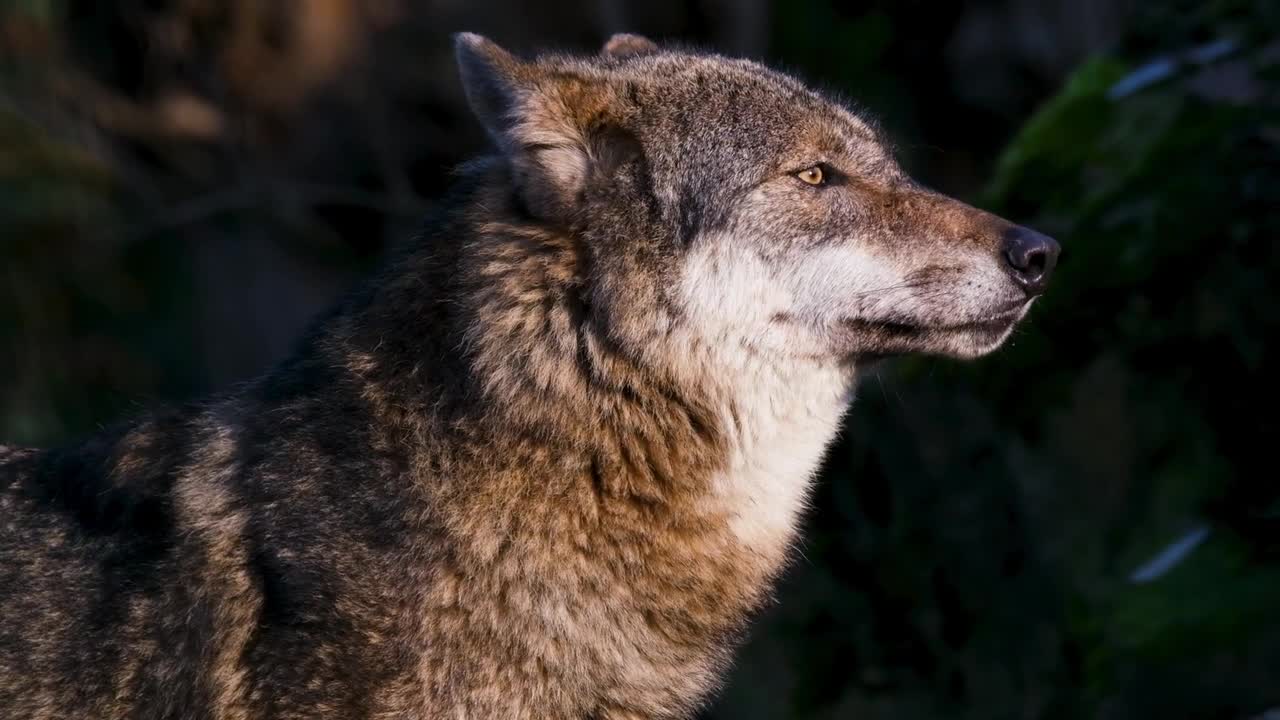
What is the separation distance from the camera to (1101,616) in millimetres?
5750

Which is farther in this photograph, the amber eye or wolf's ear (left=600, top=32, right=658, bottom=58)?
wolf's ear (left=600, top=32, right=658, bottom=58)

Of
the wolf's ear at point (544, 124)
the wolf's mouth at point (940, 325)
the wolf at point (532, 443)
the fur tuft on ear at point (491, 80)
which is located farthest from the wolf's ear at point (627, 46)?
the wolf's mouth at point (940, 325)

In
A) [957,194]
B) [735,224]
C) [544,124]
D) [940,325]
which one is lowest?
[957,194]

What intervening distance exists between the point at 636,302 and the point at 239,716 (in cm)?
139

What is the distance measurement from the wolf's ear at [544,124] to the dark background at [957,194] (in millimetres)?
1294

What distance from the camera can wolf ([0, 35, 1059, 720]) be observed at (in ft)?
13.0

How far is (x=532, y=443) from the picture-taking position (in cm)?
414

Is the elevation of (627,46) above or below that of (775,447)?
above

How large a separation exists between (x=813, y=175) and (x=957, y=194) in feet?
26.2

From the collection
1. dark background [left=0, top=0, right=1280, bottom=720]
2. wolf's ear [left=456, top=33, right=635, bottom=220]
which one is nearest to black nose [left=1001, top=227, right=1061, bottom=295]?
dark background [left=0, top=0, right=1280, bottom=720]

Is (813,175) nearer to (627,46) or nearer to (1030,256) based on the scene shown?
(1030,256)

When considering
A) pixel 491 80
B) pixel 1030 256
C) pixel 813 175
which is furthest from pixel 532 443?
pixel 1030 256

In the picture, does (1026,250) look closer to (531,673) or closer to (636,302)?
(636,302)

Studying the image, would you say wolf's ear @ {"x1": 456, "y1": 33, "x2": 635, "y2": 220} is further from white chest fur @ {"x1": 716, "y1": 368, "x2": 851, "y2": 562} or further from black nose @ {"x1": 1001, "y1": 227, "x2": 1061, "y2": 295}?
black nose @ {"x1": 1001, "y1": 227, "x2": 1061, "y2": 295}
